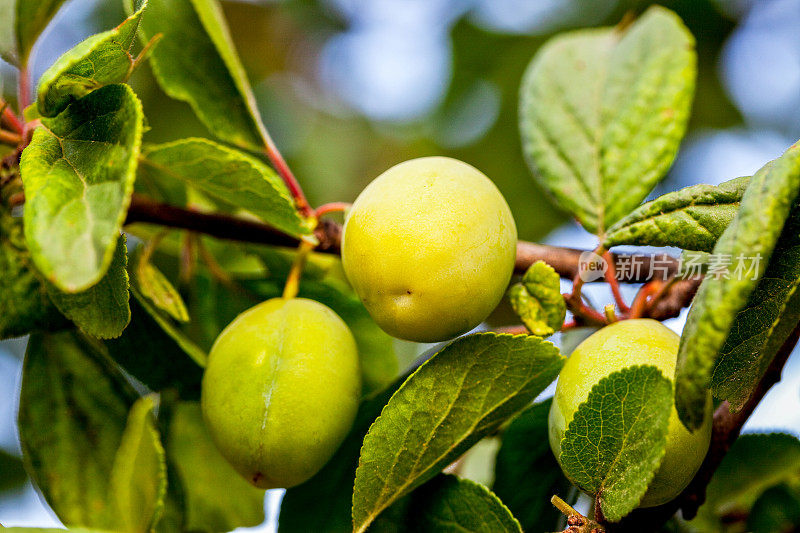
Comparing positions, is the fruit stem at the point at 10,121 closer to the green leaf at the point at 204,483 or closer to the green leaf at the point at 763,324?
the green leaf at the point at 204,483

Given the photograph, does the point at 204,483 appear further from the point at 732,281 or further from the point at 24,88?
the point at 732,281

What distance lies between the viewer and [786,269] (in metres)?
0.50

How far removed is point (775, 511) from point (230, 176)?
68 centimetres

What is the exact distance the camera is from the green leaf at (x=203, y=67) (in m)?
0.79

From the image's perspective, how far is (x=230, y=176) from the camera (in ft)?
2.18

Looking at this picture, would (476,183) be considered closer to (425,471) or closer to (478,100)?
(425,471)

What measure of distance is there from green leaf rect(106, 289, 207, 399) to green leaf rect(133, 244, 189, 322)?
0.05ft

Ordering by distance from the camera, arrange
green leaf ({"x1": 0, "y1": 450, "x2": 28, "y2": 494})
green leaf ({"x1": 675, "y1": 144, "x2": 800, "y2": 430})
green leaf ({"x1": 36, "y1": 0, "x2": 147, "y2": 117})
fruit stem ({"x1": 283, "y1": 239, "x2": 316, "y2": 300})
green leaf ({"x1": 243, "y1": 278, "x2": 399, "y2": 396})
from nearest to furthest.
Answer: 1. green leaf ({"x1": 675, "y1": 144, "x2": 800, "y2": 430})
2. green leaf ({"x1": 36, "y1": 0, "x2": 147, "y2": 117})
3. fruit stem ({"x1": 283, "y1": 239, "x2": 316, "y2": 300})
4. green leaf ({"x1": 243, "y1": 278, "x2": 399, "y2": 396})
5. green leaf ({"x1": 0, "y1": 450, "x2": 28, "y2": 494})

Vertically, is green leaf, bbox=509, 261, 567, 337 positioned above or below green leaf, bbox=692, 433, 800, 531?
above

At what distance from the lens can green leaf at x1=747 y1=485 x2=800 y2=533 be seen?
793 millimetres

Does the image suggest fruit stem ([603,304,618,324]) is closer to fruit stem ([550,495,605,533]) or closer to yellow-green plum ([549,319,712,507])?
yellow-green plum ([549,319,712,507])

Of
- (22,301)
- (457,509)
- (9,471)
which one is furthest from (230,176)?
(9,471)

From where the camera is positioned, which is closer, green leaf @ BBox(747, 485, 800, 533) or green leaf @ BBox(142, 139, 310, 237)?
green leaf @ BBox(142, 139, 310, 237)

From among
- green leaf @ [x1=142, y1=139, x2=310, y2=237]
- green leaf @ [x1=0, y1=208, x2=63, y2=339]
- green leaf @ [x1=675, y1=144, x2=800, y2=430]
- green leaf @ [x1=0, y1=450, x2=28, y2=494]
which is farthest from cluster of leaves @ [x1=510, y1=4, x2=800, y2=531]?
green leaf @ [x1=0, y1=450, x2=28, y2=494]
